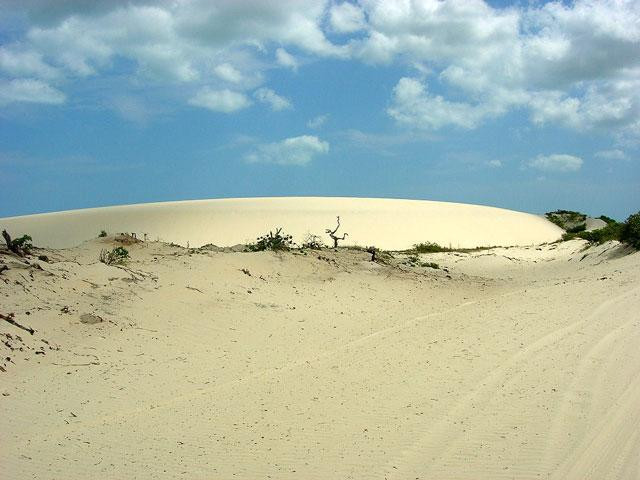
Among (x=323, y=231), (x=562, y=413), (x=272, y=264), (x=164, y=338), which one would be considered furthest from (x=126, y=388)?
(x=323, y=231)

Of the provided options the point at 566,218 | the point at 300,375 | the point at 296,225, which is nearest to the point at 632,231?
the point at 300,375

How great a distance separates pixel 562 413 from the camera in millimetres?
5496

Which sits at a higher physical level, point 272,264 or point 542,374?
point 272,264

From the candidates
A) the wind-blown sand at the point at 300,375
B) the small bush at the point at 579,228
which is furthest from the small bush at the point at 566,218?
the wind-blown sand at the point at 300,375

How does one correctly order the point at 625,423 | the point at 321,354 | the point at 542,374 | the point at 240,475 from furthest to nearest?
the point at 321,354 < the point at 542,374 < the point at 625,423 < the point at 240,475

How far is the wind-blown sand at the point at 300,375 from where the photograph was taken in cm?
483

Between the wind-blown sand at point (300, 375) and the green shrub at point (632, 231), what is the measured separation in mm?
5868

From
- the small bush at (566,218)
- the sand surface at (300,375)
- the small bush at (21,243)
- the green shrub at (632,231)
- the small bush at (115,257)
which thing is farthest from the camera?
the small bush at (566,218)

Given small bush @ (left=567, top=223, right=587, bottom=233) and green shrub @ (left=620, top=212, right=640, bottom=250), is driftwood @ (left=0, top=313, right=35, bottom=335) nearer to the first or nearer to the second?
green shrub @ (left=620, top=212, right=640, bottom=250)

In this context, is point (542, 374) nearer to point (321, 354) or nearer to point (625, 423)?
point (625, 423)

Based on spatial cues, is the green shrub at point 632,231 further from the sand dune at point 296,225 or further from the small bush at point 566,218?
the small bush at point 566,218

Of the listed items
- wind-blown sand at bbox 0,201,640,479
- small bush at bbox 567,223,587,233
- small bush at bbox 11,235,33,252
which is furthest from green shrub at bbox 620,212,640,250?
A: small bush at bbox 567,223,587,233

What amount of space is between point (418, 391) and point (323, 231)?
26.3 meters

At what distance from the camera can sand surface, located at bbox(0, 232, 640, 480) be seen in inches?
190
